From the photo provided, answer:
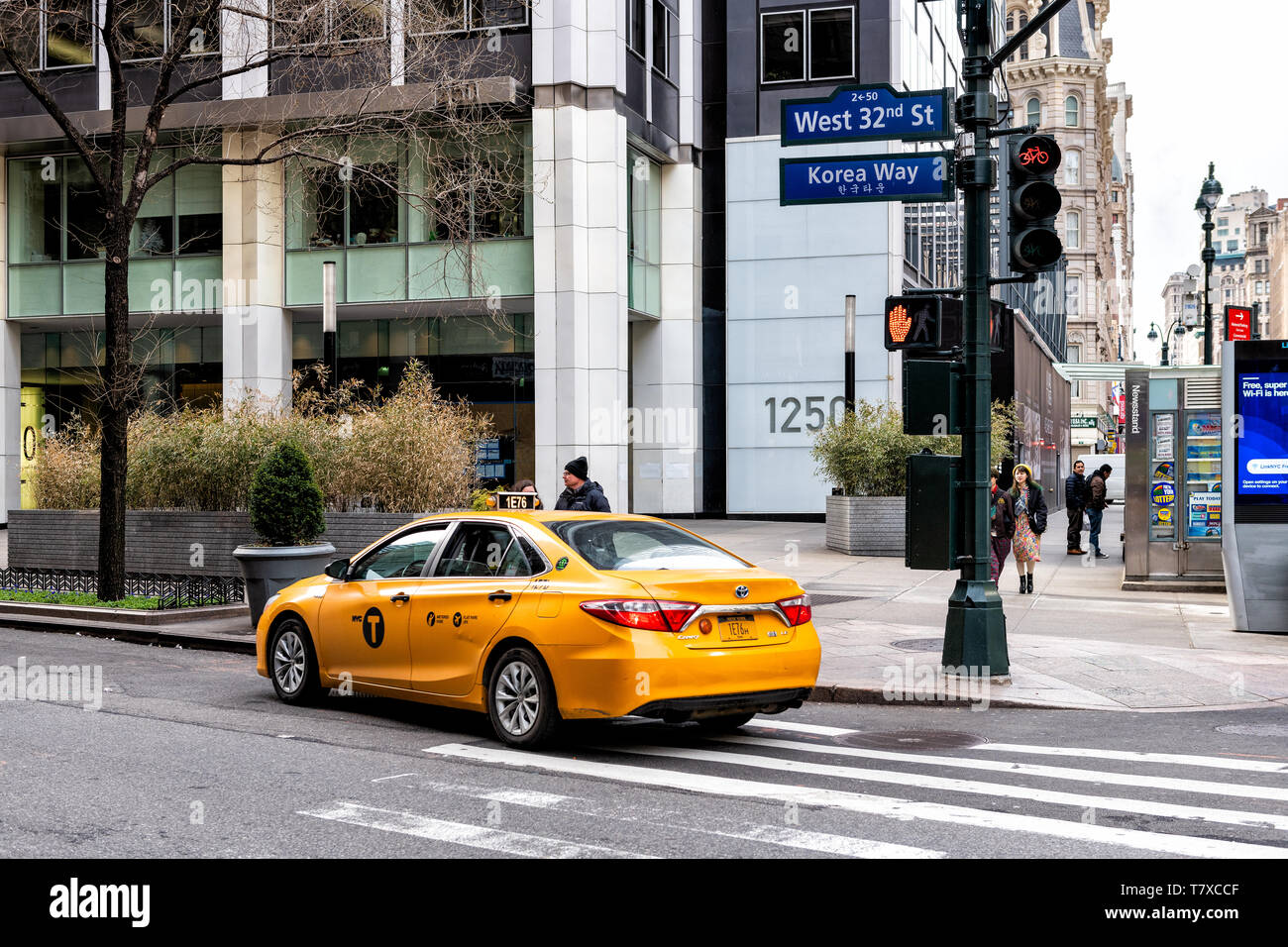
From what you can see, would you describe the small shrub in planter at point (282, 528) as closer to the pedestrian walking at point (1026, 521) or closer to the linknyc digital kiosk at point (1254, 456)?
the pedestrian walking at point (1026, 521)

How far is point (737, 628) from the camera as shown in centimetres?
827

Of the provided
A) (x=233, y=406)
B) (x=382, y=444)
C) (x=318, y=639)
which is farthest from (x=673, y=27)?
(x=318, y=639)

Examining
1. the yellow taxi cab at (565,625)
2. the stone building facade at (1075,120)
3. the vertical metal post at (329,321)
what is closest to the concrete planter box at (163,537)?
the vertical metal post at (329,321)

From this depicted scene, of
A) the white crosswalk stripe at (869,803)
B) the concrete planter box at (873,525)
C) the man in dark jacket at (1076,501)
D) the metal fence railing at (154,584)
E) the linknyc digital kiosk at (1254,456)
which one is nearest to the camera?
the white crosswalk stripe at (869,803)

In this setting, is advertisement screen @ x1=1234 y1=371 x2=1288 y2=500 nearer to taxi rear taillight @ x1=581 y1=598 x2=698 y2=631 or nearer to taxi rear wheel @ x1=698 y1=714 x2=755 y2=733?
taxi rear wheel @ x1=698 y1=714 x2=755 y2=733

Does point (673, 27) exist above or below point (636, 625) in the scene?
above

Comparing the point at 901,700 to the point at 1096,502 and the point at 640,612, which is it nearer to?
the point at 640,612

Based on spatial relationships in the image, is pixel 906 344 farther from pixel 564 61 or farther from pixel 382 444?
pixel 564 61

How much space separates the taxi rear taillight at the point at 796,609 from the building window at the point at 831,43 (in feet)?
91.6

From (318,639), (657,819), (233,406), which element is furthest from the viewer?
(233,406)

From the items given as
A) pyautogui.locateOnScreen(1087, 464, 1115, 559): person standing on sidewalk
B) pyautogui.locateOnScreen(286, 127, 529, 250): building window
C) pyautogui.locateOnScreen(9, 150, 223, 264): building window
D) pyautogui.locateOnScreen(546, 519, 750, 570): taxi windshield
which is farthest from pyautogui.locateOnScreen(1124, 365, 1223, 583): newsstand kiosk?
pyautogui.locateOnScreen(9, 150, 223, 264): building window

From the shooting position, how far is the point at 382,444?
18281 mm

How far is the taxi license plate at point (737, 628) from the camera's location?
8.20 m

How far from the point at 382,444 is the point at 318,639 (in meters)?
8.42
